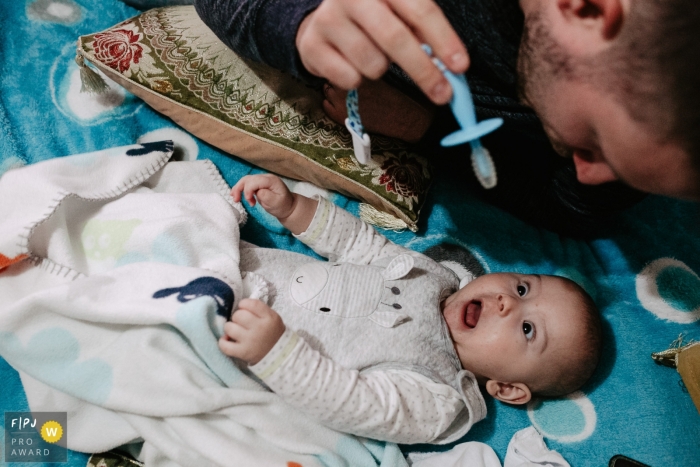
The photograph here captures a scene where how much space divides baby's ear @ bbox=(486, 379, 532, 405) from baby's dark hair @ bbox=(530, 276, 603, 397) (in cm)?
3

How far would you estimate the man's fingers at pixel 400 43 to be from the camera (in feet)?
1.92

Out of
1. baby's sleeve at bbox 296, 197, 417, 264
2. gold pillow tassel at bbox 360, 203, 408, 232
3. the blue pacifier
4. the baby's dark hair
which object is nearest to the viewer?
the blue pacifier

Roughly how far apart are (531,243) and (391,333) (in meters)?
0.51

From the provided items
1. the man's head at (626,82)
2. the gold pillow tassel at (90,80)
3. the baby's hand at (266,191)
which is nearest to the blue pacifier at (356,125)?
the man's head at (626,82)

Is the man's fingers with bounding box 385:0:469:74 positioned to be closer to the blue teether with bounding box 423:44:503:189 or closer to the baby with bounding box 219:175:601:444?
the blue teether with bounding box 423:44:503:189

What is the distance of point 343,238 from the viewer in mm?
1170

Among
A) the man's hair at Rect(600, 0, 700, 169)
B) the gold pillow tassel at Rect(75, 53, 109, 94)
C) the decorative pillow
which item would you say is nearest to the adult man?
the man's hair at Rect(600, 0, 700, 169)

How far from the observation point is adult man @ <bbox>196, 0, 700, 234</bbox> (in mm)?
590

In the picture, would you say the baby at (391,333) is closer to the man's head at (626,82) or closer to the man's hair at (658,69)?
the man's head at (626,82)

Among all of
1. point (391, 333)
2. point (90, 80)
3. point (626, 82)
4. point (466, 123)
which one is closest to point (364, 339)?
point (391, 333)

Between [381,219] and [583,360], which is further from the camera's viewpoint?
[381,219]

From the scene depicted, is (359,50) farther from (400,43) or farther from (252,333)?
(252,333)

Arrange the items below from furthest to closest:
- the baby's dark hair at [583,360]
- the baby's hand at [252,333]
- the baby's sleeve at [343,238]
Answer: the baby's sleeve at [343,238], the baby's dark hair at [583,360], the baby's hand at [252,333]

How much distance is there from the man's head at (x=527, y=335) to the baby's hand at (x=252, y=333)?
43 cm
